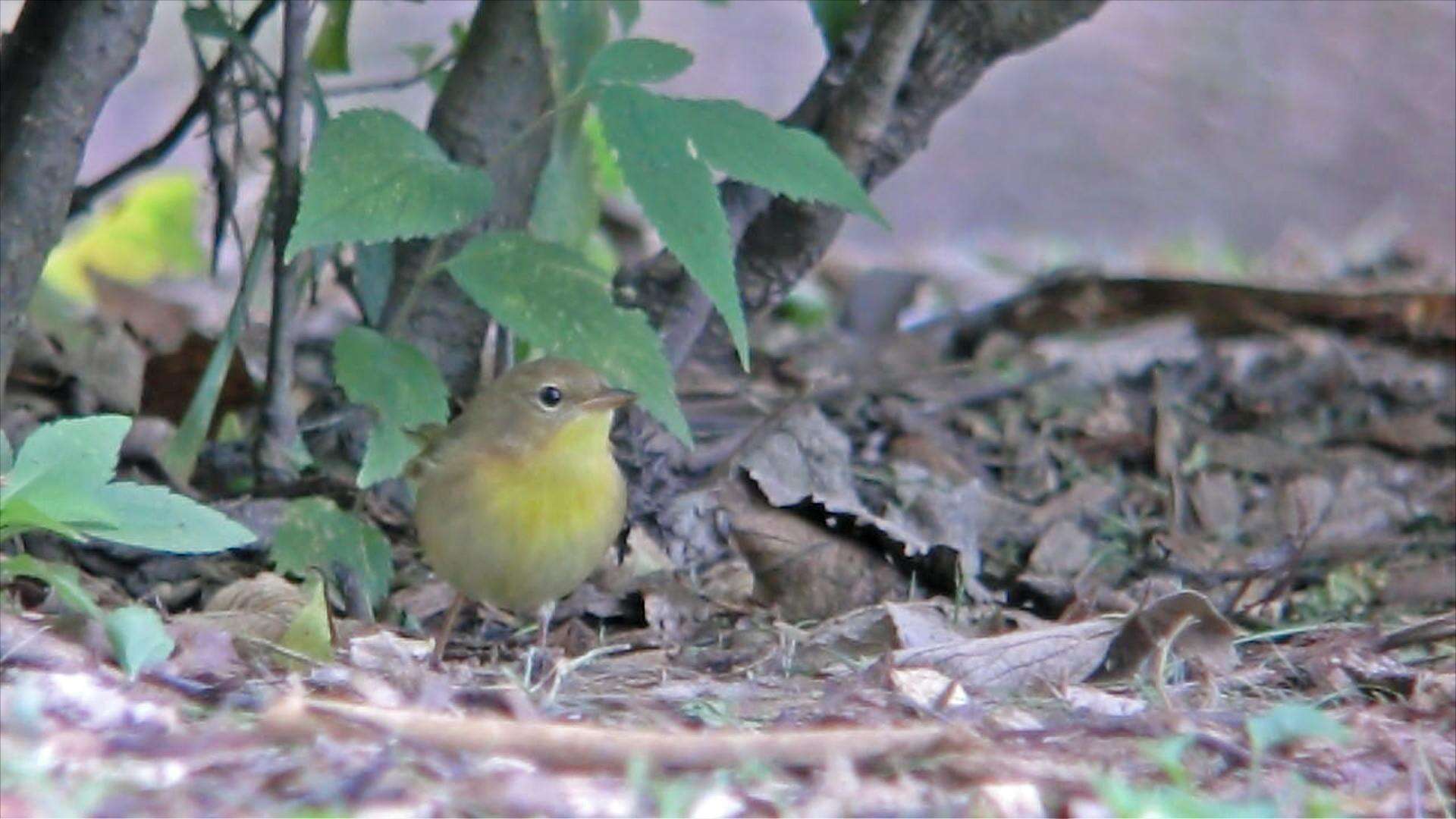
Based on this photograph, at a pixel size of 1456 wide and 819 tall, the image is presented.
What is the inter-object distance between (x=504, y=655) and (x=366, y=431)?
0.79 meters

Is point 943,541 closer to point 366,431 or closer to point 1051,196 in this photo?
point 366,431

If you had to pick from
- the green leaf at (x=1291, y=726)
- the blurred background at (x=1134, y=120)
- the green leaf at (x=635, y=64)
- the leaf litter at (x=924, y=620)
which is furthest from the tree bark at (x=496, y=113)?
the blurred background at (x=1134, y=120)

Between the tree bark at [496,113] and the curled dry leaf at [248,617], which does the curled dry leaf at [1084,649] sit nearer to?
the curled dry leaf at [248,617]

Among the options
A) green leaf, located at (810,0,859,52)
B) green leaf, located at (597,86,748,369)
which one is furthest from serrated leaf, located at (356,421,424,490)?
green leaf, located at (810,0,859,52)

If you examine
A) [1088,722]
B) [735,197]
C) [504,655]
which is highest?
[735,197]

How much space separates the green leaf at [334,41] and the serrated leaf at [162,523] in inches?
73.8

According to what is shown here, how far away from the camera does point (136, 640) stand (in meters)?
3.46

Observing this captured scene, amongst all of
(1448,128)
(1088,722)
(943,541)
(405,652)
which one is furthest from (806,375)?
(1448,128)

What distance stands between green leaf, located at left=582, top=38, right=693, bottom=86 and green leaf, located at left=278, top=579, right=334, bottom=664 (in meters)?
1.19

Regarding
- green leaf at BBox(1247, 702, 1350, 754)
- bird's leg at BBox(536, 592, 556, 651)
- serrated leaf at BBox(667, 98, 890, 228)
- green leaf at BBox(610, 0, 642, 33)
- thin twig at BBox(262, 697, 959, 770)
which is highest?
green leaf at BBox(610, 0, 642, 33)

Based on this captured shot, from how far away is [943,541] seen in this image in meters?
5.48

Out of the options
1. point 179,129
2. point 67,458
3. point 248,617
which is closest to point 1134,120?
point 179,129

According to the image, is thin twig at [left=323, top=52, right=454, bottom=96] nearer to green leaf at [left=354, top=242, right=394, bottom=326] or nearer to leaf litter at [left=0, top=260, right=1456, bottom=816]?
green leaf at [left=354, top=242, right=394, bottom=326]

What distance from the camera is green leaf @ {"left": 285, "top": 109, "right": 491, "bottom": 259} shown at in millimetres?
4297
